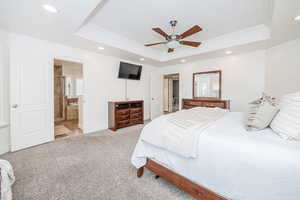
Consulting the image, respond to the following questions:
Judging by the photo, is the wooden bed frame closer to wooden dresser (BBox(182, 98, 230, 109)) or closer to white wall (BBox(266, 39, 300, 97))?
wooden dresser (BBox(182, 98, 230, 109))

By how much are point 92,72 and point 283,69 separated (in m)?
4.82

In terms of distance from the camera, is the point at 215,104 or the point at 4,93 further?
the point at 215,104

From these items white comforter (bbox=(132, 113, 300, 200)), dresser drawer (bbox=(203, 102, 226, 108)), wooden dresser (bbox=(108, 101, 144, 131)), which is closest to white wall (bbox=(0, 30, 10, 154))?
wooden dresser (bbox=(108, 101, 144, 131))

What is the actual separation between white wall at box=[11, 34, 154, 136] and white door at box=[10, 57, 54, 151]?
0.34 feet

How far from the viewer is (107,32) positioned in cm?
314

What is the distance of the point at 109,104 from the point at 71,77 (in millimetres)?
2730

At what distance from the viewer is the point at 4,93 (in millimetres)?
2502

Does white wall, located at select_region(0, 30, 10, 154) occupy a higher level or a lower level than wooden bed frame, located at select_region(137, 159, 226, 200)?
higher

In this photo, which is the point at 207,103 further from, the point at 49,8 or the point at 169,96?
the point at 49,8

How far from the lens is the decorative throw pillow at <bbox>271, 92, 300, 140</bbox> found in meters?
1.07

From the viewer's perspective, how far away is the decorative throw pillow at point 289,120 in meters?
1.07

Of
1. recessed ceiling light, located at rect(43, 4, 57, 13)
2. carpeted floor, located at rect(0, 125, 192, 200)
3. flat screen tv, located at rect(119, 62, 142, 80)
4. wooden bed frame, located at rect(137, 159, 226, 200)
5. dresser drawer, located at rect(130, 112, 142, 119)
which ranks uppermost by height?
recessed ceiling light, located at rect(43, 4, 57, 13)

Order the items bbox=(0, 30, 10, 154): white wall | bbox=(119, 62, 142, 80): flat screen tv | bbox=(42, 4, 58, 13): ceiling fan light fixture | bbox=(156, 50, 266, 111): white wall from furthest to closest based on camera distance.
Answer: bbox=(119, 62, 142, 80): flat screen tv, bbox=(156, 50, 266, 111): white wall, bbox=(0, 30, 10, 154): white wall, bbox=(42, 4, 58, 13): ceiling fan light fixture

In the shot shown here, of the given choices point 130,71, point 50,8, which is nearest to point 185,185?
point 50,8
